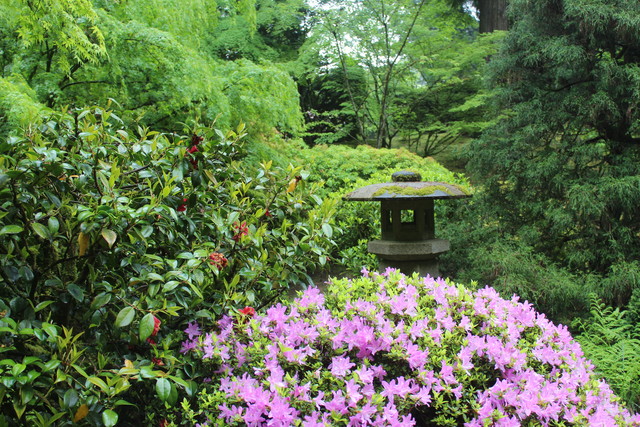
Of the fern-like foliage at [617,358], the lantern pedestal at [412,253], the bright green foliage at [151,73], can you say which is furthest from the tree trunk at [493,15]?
the fern-like foliage at [617,358]

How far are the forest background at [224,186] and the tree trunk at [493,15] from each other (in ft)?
3.98

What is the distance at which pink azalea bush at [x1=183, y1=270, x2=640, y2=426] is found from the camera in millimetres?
1394

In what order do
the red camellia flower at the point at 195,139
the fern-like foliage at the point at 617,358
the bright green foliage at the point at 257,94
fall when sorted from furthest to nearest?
the bright green foliage at the point at 257,94
the fern-like foliage at the point at 617,358
the red camellia flower at the point at 195,139

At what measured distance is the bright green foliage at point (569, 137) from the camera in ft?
11.5

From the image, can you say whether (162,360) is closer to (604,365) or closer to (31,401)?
(31,401)

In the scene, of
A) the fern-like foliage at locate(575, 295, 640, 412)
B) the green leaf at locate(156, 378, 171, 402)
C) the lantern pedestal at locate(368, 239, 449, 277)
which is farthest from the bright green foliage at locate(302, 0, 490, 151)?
the green leaf at locate(156, 378, 171, 402)

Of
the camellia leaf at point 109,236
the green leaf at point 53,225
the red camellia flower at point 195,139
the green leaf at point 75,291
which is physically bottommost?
the green leaf at point 75,291

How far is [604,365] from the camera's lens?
8.90 ft

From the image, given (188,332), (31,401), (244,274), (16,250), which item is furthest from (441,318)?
(16,250)

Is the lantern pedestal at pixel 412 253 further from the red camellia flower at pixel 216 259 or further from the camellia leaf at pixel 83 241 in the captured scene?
the camellia leaf at pixel 83 241

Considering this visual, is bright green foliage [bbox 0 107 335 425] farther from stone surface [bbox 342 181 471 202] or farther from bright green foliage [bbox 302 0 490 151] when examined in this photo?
bright green foliage [bbox 302 0 490 151]

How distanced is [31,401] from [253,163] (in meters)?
3.57

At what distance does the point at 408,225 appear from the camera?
13.0ft

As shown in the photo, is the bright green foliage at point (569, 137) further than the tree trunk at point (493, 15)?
No
